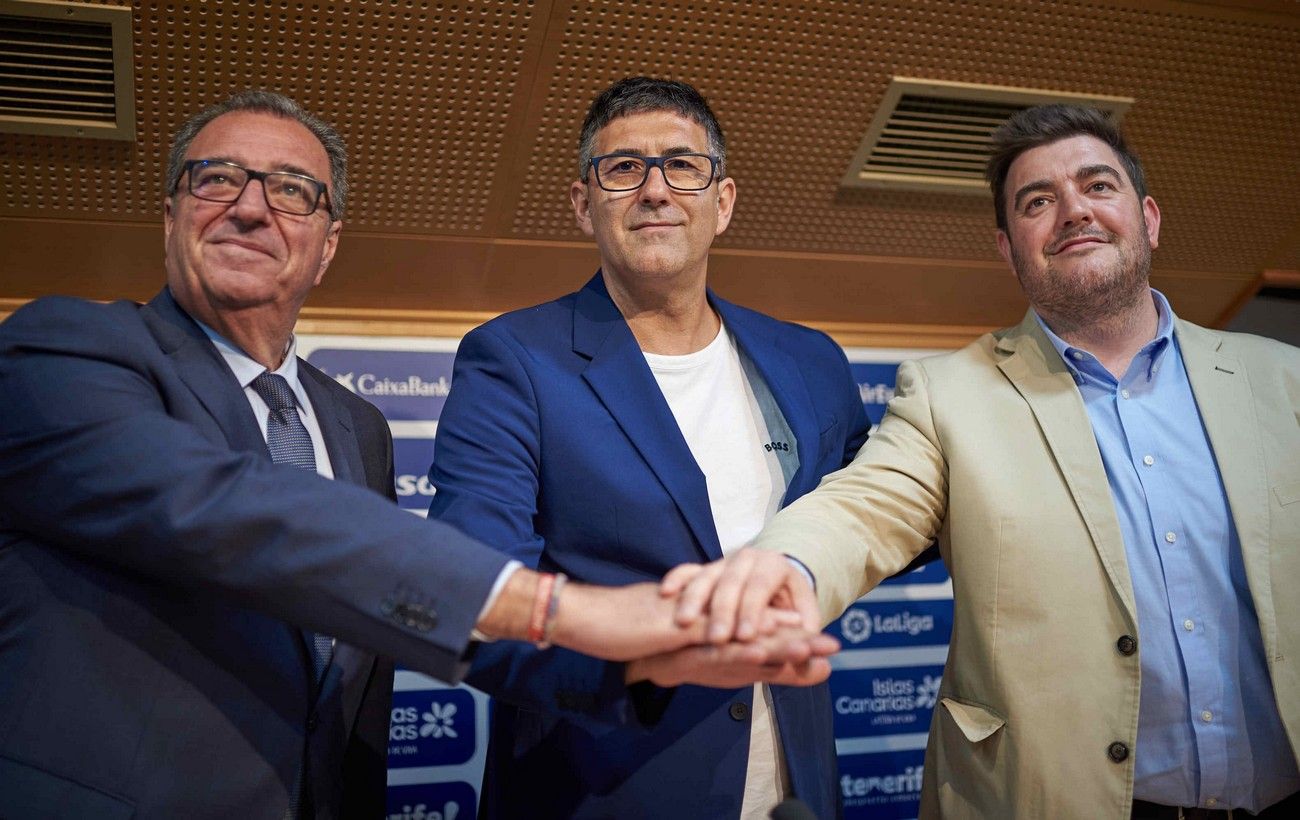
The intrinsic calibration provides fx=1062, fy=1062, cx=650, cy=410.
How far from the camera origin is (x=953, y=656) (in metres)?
1.95

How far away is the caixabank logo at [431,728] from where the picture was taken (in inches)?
105

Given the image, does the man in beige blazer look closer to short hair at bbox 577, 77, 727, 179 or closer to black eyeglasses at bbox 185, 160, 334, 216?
short hair at bbox 577, 77, 727, 179

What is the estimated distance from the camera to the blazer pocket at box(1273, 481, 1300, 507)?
73.3 inches

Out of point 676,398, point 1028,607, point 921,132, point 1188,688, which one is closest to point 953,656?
point 1028,607

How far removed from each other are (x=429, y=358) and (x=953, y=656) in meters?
1.56

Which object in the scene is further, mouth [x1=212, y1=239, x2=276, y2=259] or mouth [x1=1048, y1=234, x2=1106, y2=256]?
mouth [x1=1048, y1=234, x2=1106, y2=256]

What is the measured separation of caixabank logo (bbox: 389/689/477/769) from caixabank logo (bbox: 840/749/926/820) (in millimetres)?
1058

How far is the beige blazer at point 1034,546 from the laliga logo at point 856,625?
103 cm

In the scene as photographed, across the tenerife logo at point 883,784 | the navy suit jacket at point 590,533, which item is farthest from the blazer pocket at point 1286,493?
the tenerife logo at point 883,784

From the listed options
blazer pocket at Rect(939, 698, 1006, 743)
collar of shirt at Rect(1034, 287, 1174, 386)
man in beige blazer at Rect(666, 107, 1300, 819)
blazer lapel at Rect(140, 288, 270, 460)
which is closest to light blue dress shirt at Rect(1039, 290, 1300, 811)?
man in beige blazer at Rect(666, 107, 1300, 819)

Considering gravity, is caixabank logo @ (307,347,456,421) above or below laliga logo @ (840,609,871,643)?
above

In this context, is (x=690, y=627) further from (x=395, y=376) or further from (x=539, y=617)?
(x=395, y=376)

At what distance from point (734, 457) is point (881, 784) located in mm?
1504

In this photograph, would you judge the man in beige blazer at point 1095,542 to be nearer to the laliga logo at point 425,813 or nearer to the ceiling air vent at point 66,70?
the laliga logo at point 425,813
